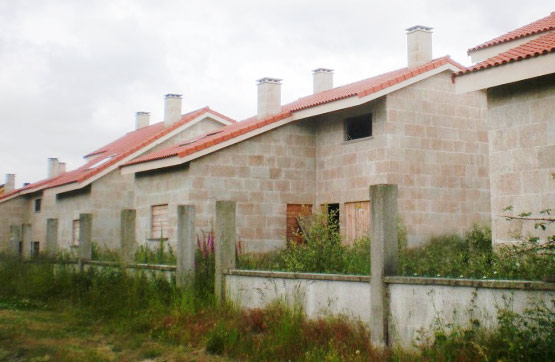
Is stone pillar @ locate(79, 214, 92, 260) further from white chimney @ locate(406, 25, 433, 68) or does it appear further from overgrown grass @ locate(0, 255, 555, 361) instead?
white chimney @ locate(406, 25, 433, 68)

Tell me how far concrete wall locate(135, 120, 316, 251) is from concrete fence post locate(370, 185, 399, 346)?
10.5 meters

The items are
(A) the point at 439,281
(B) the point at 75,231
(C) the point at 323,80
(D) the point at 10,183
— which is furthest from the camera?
(D) the point at 10,183

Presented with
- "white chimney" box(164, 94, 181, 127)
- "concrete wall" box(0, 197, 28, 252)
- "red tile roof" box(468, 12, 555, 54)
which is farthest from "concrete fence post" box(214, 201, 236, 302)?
"concrete wall" box(0, 197, 28, 252)

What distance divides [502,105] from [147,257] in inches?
327

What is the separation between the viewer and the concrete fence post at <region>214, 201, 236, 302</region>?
38.2 ft

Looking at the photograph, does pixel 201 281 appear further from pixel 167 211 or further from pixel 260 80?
pixel 260 80

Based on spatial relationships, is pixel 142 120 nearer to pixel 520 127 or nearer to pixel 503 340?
pixel 520 127

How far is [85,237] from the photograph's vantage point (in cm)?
1656

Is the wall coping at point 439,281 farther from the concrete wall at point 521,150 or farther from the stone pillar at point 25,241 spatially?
the stone pillar at point 25,241

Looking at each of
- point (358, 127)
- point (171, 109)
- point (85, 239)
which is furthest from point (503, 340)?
point (171, 109)

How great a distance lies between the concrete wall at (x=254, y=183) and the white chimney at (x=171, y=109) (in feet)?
29.2

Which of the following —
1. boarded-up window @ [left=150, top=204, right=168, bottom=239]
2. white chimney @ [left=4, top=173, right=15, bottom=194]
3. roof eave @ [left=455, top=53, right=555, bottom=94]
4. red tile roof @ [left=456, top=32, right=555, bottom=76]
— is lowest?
boarded-up window @ [left=150, top=204, right=168, bottom=239]

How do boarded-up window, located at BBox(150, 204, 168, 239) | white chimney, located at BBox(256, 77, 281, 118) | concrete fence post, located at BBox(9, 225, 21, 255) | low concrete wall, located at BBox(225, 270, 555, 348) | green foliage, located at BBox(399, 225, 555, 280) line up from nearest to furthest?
low concrete wall, located at BBox(225, 270, 555, 348)
green foliage, located at BBox(399, 225, 555, 280)
boarded-up window, located at BBox(150, 204, 168, 239)
concrete fence post, located at BBox(9, 225, 21, 255)
white chimney, located at BBox(256, 77, 281, 118)

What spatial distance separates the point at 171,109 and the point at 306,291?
20.9 meters
